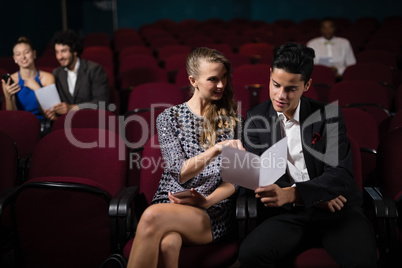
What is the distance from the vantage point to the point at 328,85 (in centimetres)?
402

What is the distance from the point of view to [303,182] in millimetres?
1783

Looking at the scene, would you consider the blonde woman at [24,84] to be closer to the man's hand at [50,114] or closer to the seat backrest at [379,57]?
the man's hand at [50,114]

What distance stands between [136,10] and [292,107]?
10036 millimetres

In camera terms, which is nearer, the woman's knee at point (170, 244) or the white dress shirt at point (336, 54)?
the woman's knee at point (170, 244)

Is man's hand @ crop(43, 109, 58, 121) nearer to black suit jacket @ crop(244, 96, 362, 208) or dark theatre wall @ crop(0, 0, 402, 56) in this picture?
black suit jacket @ crop(244, 96, 362, 208)

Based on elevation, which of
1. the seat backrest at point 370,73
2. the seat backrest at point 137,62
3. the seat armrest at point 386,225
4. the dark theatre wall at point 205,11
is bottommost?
the seat armrest at point 386,225

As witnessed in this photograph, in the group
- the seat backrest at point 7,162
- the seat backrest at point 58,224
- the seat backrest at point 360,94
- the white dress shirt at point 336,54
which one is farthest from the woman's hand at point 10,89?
the white dress shirt at point 336,54

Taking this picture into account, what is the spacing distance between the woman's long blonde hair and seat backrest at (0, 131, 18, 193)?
1.02 metres

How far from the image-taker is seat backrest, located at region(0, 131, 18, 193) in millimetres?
2293

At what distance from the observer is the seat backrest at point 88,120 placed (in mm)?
2770

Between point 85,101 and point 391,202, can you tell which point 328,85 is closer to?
point 85,101

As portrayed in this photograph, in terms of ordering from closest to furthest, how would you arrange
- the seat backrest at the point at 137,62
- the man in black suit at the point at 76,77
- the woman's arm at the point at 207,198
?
the woman's arm at the point at 207,198 → the man in black suit at the point at 76,77 → the seat backrest at the point at 137,62

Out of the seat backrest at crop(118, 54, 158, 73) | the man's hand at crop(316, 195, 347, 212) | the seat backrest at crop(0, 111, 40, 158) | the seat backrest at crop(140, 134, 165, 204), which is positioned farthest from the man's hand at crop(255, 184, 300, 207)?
the seat backrest at crop(118, 54, 158, 73)

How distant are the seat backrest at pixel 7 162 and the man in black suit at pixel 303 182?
1224 mm
